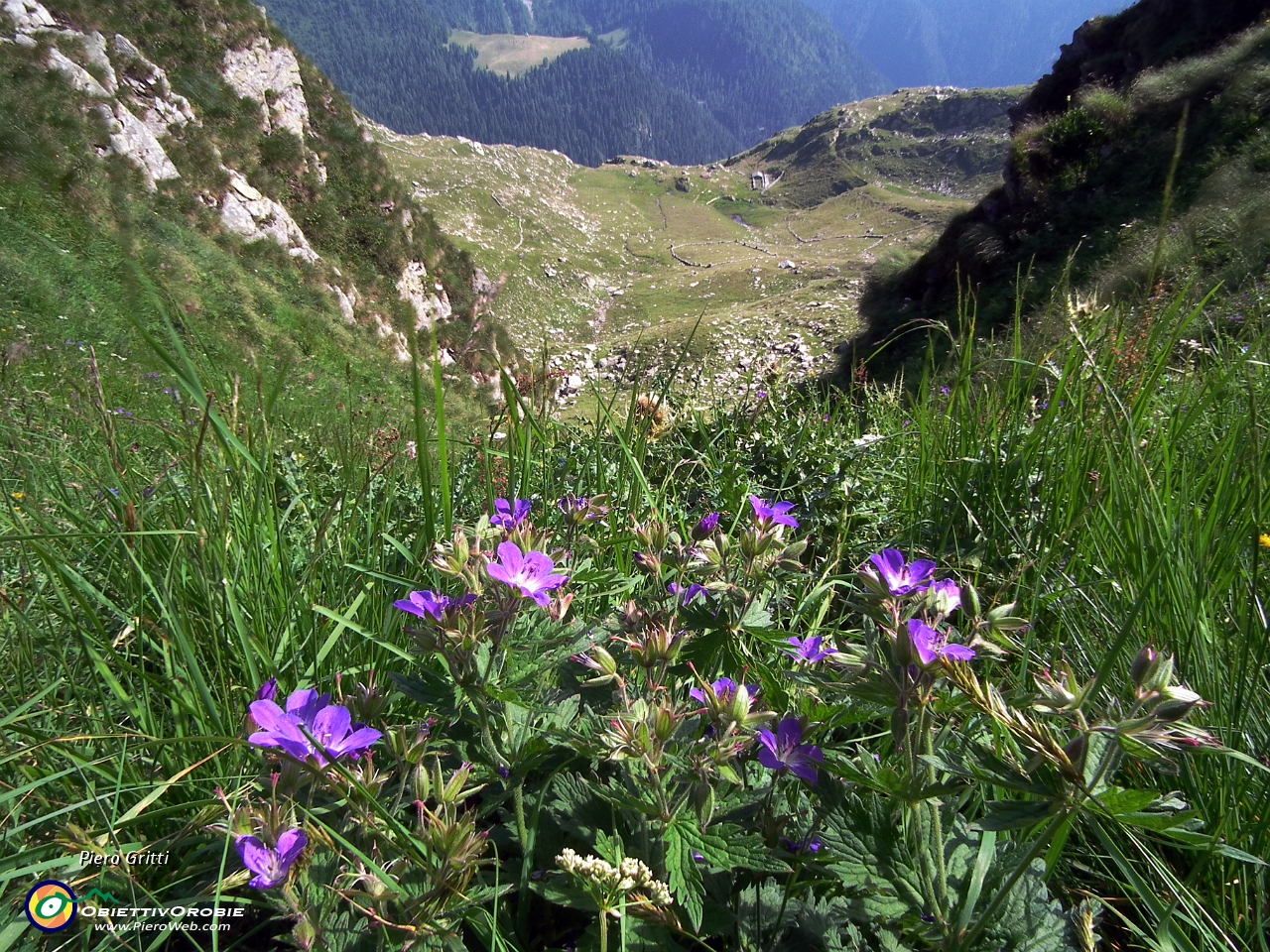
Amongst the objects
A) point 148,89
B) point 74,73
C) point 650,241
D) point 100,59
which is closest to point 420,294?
point 148,89

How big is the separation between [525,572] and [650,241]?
109 metres

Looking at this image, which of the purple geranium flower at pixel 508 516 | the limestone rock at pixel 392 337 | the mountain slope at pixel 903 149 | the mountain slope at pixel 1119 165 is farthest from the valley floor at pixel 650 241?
the purple geranium flower at pixel 508 516

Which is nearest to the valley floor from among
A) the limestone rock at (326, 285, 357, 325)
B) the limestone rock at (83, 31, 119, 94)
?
the limestone rock at (326, 285, 357, 325)

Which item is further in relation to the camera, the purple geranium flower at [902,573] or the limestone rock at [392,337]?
the limestone rock at [392,337]

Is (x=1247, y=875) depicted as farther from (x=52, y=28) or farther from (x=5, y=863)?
(x=52, y=28)

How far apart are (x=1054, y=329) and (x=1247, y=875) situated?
5660 millimetres

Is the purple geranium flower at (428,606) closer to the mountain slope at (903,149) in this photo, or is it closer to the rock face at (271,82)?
the rock face at (271,82)

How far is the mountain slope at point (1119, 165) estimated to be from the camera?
13.4 meters

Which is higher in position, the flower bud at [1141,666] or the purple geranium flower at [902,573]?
the purple geranium flower at [902,573]

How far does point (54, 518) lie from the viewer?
1.91m

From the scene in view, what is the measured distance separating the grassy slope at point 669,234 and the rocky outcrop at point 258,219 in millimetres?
20909

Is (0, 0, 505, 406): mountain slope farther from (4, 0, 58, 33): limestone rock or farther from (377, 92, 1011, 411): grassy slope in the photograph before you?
(377, 92, 1011, 411): grassy slope

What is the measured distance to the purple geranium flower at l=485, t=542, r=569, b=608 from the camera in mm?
1090

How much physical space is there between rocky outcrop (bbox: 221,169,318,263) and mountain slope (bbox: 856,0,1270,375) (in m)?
16.4
